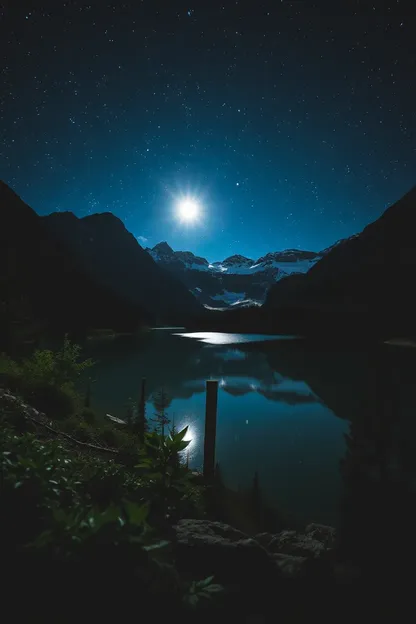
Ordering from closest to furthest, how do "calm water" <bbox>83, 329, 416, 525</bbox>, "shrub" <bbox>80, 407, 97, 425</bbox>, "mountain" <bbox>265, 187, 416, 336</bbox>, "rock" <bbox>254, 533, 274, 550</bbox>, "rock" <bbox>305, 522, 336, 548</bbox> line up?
"rock" <bbox>254, 533, 274, 550</bbox> → "rock" <bbox>305, 522, 336, 548</bbox> → "calm water" <bbox>83, 329, 416, 525</bbox> → "shrub" <bbox>80, 407, 97, 425</bbox> → "mountain" <bbox>265, 187, 416, 336</bbox>

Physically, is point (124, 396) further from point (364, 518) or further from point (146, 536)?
point (146, 536)

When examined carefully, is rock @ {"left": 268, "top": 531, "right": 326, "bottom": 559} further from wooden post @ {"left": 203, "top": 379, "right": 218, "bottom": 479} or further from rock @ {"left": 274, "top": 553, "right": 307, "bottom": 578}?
wooden post @ {"left": 203, "top": 379, "right": 218, "bottom": 479}

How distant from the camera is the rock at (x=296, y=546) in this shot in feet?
15.9

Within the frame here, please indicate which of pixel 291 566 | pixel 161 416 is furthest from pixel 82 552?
pixel 161 416

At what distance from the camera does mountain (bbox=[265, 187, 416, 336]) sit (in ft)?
294

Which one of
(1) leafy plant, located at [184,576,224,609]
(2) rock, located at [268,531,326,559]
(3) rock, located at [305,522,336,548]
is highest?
(1) leafy plant, located at [184,576,224,609]

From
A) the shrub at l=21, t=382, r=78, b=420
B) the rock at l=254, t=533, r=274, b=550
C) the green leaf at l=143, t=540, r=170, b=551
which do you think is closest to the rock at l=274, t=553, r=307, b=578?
the rock at l=254, t=533, r=274, b=550

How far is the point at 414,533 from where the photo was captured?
6543 mm

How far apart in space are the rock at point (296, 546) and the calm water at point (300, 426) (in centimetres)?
214

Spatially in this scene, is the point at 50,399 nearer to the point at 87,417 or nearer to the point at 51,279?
the point at 87,417

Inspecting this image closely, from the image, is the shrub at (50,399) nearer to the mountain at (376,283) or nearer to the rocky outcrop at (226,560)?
the rocky outcrop at (226,560)

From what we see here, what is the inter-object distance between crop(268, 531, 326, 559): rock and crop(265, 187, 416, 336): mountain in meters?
82.9

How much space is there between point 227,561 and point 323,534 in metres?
3.57

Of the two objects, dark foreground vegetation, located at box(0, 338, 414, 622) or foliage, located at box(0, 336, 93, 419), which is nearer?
dark foreground vegetation, located at box(0, 338, 414, 622)
